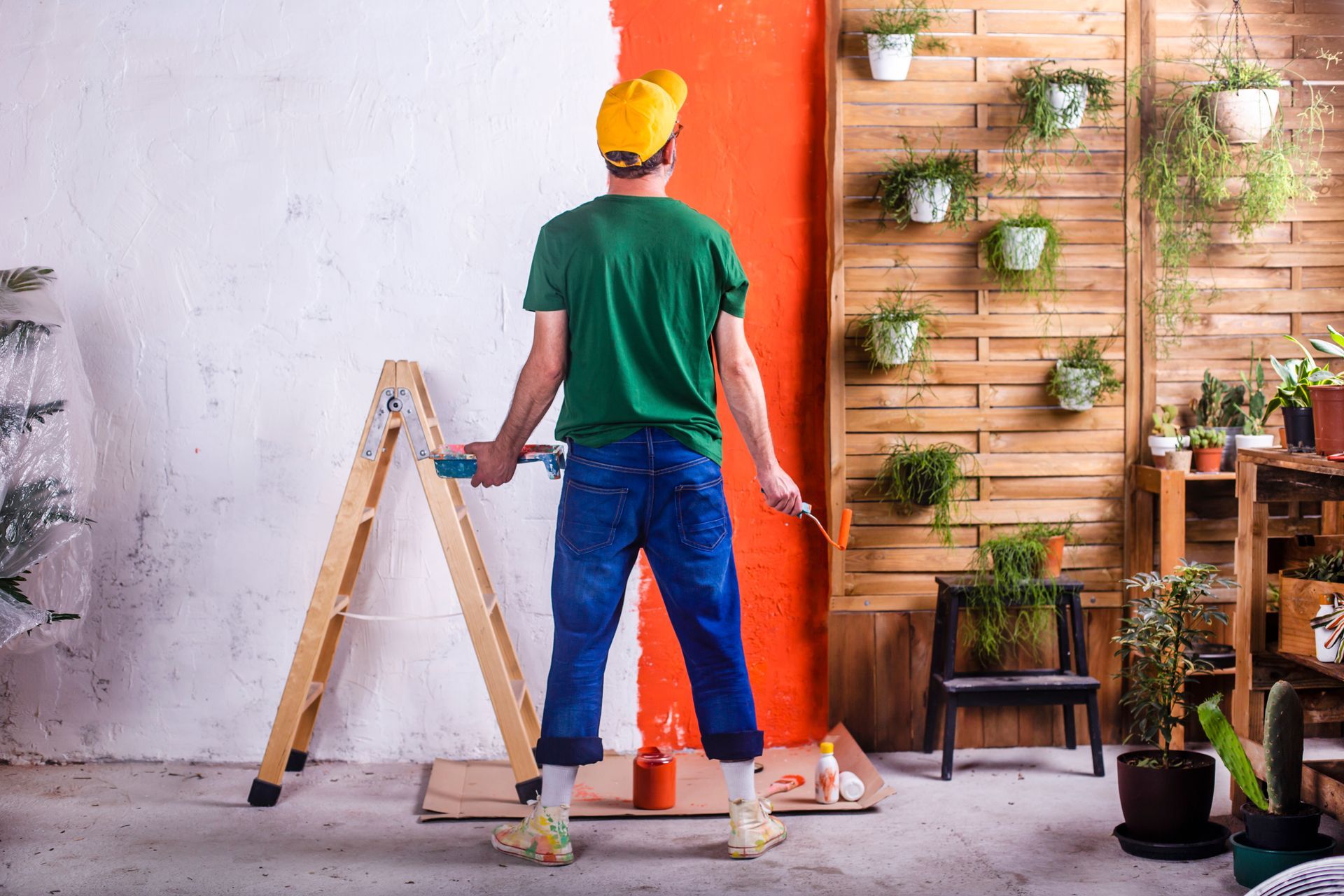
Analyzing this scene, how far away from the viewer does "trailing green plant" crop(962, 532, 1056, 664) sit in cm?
328

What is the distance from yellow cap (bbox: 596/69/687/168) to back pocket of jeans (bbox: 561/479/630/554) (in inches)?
28.5

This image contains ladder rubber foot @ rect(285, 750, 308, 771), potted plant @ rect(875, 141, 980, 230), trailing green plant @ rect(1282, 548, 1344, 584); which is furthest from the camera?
potted plant @ rect(875, 141, 980, 230)

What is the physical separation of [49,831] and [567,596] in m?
1.43

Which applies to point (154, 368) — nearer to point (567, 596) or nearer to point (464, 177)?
point (464, 177)

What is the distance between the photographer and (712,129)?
3311 mm

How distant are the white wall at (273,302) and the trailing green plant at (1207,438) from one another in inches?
74.1

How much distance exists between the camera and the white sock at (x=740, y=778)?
2.60 m

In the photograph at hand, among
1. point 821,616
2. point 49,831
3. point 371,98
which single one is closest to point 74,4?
point 371,98

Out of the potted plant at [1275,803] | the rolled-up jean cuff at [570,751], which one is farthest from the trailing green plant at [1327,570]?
the rolled-up jean cuff at [570,751]

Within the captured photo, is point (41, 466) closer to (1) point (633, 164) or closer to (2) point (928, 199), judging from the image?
(1) point (633, 164)

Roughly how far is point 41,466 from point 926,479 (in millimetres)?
2376

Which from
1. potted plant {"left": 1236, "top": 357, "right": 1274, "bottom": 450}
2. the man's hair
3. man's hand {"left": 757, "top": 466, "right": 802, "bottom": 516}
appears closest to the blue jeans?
man's hand {"left": 757, "top": 466, "right": 802, "bottom": 516}

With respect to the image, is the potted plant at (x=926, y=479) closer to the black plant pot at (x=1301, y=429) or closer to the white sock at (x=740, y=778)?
the black plant pot at (x=1301, y=429)

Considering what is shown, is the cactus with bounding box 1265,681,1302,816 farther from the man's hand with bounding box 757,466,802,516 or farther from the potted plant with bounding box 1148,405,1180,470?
the man's hand with bounding box 757,466,802,516
